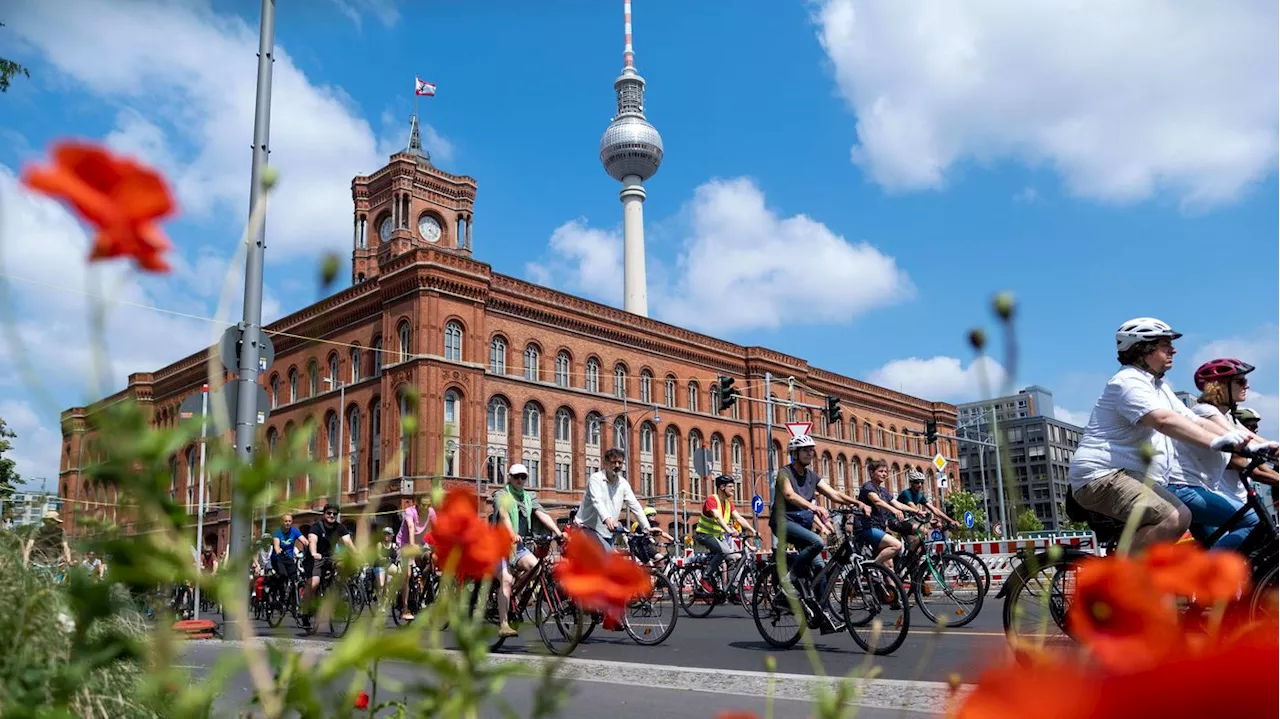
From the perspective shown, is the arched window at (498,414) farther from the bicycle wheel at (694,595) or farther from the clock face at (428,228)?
the bicycle wheel at (694,595)

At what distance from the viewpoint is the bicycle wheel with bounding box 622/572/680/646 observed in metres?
8.35

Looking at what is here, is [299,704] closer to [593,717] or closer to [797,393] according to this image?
[593,717]

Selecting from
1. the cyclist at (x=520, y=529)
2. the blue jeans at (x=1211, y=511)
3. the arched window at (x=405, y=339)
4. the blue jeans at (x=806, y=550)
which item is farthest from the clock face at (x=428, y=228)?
the blue jeans at (x=1211, y=511)

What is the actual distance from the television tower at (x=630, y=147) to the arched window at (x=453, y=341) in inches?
1277

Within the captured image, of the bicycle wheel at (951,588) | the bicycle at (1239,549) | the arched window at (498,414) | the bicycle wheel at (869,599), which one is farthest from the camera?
the arched window at (498,414)

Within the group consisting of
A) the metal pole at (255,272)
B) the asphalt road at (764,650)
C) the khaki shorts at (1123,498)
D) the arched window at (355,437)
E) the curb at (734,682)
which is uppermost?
the arched window at (355,437)

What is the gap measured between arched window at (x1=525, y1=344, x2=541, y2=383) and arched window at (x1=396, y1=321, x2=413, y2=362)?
20.3 feet

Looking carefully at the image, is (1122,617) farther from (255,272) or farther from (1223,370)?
(255,272)

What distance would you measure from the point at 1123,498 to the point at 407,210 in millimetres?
54211

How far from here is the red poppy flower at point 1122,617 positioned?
1.89 ft

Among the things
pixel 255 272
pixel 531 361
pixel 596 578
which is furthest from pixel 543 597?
pixel 531 361

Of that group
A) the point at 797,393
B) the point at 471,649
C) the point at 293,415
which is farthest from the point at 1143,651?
the point at 797,393

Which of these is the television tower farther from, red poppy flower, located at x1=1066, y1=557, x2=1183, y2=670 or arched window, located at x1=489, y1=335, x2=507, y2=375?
red poppy flower, located at x1=1066, y1=557, x2=1183, y2=670

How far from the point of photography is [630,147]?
263ft
